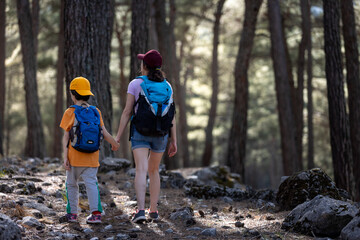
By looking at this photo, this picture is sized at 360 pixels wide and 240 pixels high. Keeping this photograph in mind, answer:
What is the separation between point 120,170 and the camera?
9953 mm

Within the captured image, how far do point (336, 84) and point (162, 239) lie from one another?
745cm

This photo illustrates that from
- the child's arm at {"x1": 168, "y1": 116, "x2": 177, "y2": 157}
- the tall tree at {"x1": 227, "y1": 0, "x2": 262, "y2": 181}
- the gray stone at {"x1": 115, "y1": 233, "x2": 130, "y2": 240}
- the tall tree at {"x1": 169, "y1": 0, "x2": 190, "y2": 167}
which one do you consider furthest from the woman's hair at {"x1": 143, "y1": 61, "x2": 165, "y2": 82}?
the tall tree at {"x1": 169, "y1": 0, "x2": 190, "y2": 167}

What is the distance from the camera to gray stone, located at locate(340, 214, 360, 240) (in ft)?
15.0

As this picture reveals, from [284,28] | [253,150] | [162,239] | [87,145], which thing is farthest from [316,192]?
[253,150]

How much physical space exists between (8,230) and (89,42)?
5.03 metres

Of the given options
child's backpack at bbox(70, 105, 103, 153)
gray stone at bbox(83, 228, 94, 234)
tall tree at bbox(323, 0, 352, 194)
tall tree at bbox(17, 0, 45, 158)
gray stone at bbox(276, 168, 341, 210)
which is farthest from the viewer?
tall tree at bbox(17, 0, 45, 158)

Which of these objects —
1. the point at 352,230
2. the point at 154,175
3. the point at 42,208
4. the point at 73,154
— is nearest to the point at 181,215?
the point at 154,175

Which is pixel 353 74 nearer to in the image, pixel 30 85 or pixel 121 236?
pixel 30 85

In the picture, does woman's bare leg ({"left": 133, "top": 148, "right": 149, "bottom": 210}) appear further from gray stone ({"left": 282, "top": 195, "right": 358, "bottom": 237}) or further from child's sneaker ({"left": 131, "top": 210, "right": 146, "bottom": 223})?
gray stone ({"left": 282, "top": 195, "right": 358, "bottom": 237})

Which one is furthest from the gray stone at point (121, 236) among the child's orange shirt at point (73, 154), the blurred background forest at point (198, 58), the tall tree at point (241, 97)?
the tall tree at point (241, 97)

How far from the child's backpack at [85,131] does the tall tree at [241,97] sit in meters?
9.85

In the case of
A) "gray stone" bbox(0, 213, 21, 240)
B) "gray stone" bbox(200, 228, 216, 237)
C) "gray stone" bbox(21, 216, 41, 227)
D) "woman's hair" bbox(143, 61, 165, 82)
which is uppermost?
"woman's hair" bbox(143, 61, 165, 82)

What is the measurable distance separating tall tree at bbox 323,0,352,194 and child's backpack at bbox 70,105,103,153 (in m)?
7.17

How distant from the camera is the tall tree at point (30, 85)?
14.2 m
